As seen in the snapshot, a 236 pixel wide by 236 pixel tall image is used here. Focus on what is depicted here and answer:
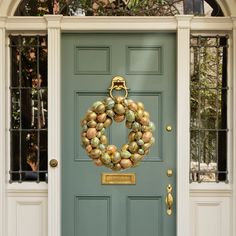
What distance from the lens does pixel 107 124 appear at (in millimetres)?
1997

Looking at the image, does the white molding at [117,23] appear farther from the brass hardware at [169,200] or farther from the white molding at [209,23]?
the brass hardware at [169,200]

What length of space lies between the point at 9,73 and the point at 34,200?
1.05 m

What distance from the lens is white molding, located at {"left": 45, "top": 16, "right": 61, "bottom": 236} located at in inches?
137

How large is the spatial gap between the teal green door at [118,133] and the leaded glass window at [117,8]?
0.20 metres

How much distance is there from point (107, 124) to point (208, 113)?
1.78m

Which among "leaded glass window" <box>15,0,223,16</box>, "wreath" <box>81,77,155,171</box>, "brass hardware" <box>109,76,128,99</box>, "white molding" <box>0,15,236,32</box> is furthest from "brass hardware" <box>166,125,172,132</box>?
"wreath" <box>81,77,155,171</box>

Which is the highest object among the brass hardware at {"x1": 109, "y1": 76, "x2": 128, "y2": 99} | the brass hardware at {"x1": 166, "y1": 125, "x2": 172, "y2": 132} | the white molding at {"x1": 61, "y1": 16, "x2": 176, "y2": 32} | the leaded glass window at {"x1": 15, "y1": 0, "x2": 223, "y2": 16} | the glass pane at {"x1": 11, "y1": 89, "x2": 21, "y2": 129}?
the leaded glass window at {"x1": 15, "y1": 0, "x2": 223, "y2": 16}

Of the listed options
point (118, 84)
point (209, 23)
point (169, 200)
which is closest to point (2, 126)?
point (118, 84)

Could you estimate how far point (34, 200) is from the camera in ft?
11.7

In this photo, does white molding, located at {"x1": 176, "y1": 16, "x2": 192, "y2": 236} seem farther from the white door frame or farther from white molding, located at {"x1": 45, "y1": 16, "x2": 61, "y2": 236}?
white molding, located at {"x1": 45, "y1": 16, "x2": 61, "y2": 236}

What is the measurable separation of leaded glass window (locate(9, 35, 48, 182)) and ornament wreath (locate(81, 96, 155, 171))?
165cm

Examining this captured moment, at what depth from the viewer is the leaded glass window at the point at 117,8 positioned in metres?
3.62

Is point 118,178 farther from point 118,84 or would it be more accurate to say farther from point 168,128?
point 118,84

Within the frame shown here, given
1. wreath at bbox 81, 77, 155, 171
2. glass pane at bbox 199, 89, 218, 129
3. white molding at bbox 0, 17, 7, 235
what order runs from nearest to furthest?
wreath at bbox 81, 77, 155, 171, white molding at bbox 0, 17, 7, 235, glass pane at bbox 199, 89, 218, 129
